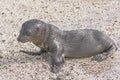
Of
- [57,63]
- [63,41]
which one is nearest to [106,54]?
[63,41]

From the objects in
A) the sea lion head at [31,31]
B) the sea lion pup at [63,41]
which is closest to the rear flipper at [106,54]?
the sea lion pup at [63,41]

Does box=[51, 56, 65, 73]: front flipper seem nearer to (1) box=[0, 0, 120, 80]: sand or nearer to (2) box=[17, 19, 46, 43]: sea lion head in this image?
(1) box=[0, 0, 120, 80]: sand

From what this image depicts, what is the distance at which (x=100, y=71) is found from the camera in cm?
663

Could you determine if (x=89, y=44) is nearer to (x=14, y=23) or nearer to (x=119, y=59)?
(x=119, y=59)

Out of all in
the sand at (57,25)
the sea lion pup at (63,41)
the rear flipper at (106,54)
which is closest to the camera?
the sand at (57,25)

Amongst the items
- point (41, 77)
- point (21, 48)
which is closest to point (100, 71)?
point (41, 77)

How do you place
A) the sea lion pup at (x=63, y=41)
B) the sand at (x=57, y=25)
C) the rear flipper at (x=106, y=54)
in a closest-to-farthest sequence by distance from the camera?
the sand at (x=57, y=25) < the sea lion pup at (x=63, y=41) < the rear flipper at (x=106, y=54)

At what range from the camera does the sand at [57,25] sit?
6.57 meters

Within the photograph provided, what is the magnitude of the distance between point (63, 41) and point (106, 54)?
704 millimetres

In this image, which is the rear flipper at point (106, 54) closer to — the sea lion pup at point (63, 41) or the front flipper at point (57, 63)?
the sea lion pup at point (63, 41)

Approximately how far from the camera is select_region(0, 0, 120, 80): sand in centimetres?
657

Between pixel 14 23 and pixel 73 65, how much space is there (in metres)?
2.24

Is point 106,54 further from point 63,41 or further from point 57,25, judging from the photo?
point 57,25

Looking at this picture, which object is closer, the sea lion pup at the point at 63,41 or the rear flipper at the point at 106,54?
the sea lion pup at the point at 63,41
